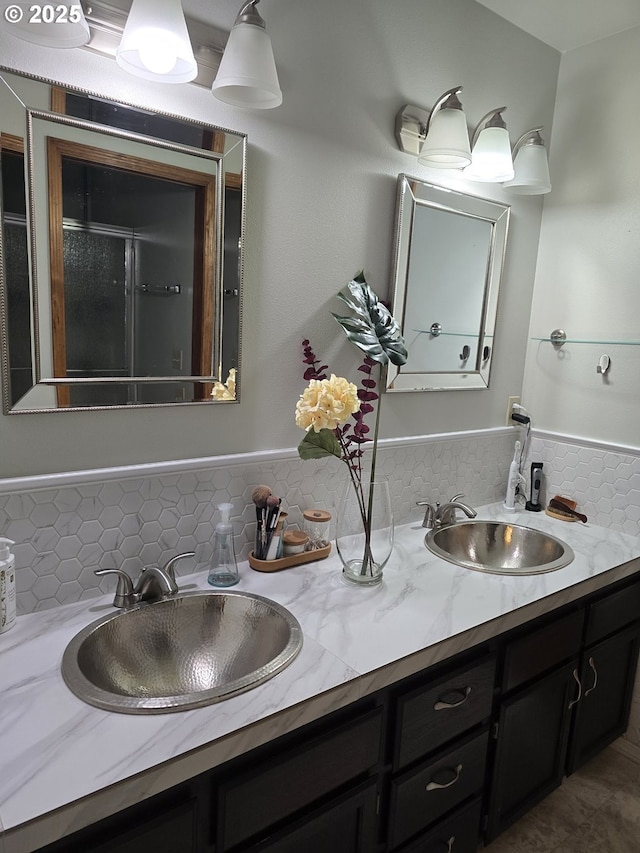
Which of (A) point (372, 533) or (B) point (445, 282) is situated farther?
(B) point (445, 282)

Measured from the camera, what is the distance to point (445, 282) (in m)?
1.99

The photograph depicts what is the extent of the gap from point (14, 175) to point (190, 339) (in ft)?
1.63

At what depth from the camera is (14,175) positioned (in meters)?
1.16

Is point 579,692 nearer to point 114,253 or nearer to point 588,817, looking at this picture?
point 588,817

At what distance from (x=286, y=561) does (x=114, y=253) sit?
34.9 inches

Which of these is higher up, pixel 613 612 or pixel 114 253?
pixel 114 253

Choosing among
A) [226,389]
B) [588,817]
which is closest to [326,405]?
[226,389]

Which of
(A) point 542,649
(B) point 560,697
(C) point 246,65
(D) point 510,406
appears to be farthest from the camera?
(D) point 510,406

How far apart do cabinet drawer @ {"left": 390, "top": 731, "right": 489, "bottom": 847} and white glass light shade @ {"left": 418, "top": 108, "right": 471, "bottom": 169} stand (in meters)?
1.60

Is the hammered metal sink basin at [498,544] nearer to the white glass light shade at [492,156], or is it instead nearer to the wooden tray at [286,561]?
the wooden tray at [286,561]

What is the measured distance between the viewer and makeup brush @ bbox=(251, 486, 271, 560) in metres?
1.56

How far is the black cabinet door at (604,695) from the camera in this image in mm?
1817

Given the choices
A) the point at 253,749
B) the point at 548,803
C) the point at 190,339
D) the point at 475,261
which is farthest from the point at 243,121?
the point at 548,803

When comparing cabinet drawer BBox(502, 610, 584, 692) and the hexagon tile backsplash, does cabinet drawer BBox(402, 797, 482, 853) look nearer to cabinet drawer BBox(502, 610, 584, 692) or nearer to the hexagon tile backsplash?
cabinet drawer BBox(502, 610, 584, 692)
